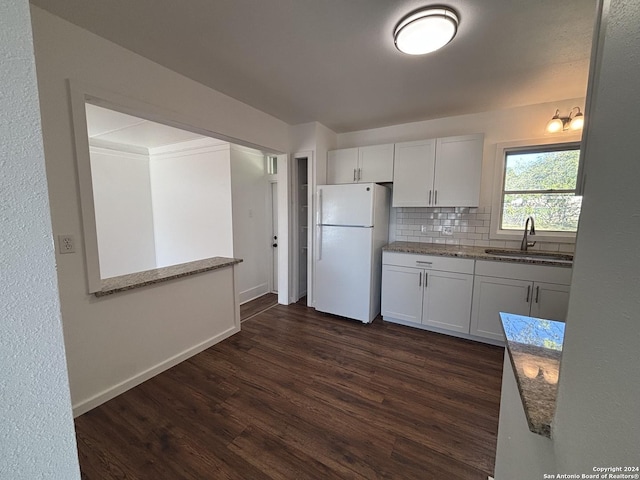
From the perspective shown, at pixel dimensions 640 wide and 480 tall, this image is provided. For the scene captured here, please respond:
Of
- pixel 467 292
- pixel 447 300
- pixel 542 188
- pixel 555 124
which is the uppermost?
pixel 555 124

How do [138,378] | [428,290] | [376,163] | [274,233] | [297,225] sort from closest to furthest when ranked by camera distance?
[138,378] < [428,290] < [376,163] < [297,225] < [274,233]

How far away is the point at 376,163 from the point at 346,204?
0.73m

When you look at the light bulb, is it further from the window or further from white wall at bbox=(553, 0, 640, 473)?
white wall at bbox=(553, 0, 640, 473)

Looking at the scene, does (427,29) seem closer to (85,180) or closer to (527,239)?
(85,180)

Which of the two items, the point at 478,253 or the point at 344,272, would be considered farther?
the point at 344,272

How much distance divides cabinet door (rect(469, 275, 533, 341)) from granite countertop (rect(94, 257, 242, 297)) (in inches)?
103

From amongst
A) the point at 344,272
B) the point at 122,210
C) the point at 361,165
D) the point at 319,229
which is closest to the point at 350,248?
the point at 344,272

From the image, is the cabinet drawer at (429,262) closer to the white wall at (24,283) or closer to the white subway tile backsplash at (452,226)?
the white subway tile backsplash at (452,226)

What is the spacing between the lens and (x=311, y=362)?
235 centimetres

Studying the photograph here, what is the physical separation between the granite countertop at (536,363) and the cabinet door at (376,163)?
93.7 inches

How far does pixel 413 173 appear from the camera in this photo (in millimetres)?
3135

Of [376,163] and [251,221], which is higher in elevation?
[376,163]

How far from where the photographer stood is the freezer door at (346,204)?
2.99 metres

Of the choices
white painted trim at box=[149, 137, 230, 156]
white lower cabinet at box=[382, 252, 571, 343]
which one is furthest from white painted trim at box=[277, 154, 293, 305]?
white lower cabinet at box=[382, 252, 571, 343]
